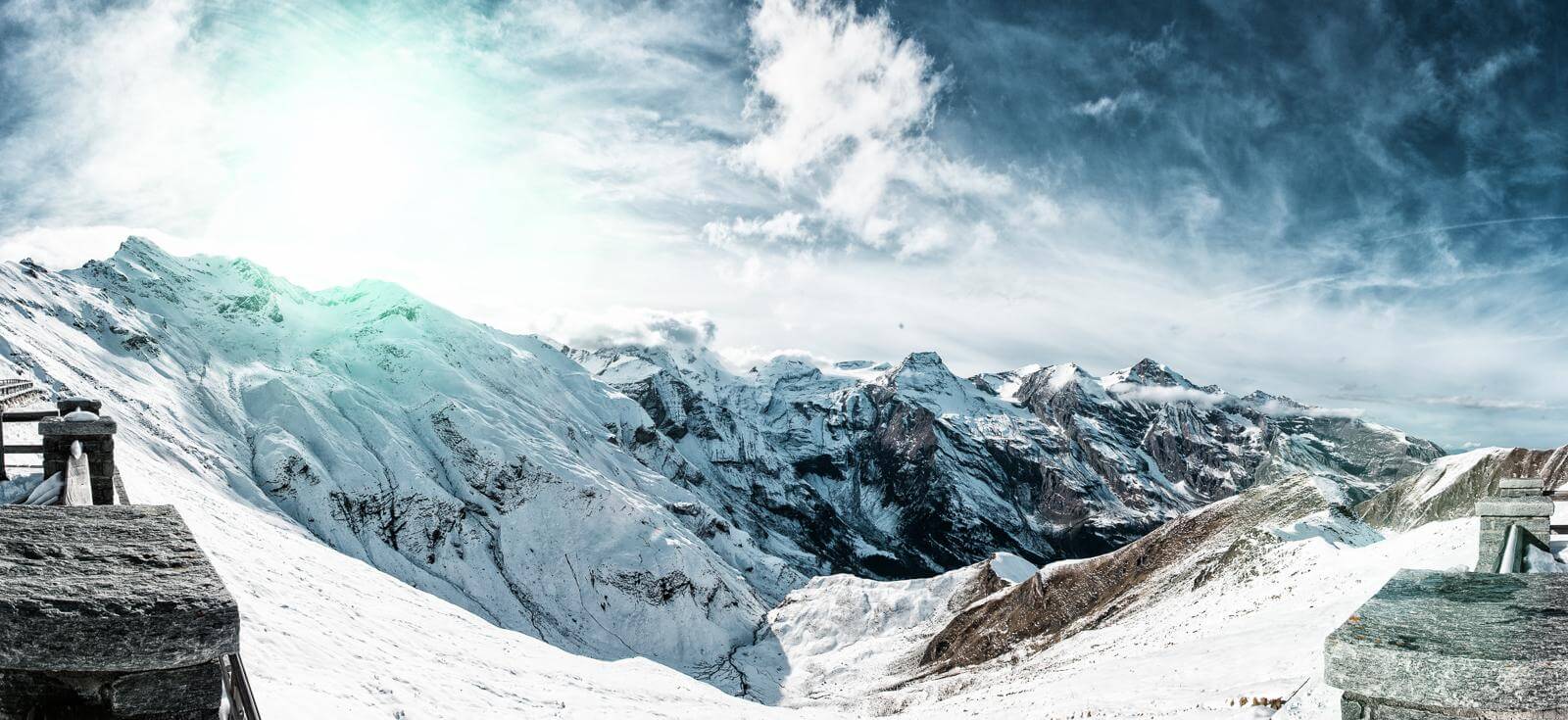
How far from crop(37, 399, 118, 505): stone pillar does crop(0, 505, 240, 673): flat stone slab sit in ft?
24.1

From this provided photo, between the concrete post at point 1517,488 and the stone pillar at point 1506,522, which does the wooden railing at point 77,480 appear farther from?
the concrete post at point 1517,488

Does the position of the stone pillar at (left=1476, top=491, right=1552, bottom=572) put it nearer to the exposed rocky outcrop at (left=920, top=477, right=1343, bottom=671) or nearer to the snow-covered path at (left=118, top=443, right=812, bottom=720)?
the snow-covered path at (left=118, top=443, right=812, bottom=720)

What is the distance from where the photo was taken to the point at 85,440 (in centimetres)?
999

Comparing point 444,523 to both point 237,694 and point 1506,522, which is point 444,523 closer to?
point 237,694

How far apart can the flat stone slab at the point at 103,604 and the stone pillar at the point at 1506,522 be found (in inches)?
559

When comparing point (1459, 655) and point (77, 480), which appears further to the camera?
point (77, 480)

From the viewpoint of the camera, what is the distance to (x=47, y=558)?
10.3 feet

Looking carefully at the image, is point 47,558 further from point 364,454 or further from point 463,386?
point 463,386

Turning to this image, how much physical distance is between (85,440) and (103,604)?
9.93 meters

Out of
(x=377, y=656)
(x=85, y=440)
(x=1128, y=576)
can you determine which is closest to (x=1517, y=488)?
(x=85, y=440)

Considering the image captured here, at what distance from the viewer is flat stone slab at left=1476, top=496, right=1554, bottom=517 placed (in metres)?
10.1

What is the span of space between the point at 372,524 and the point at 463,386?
160ft

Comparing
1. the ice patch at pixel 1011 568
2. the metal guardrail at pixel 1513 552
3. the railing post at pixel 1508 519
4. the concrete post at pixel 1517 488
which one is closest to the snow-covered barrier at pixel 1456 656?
the metal guardrail at pixel 1513 552

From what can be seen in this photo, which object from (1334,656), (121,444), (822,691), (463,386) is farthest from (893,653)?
(463,386)
